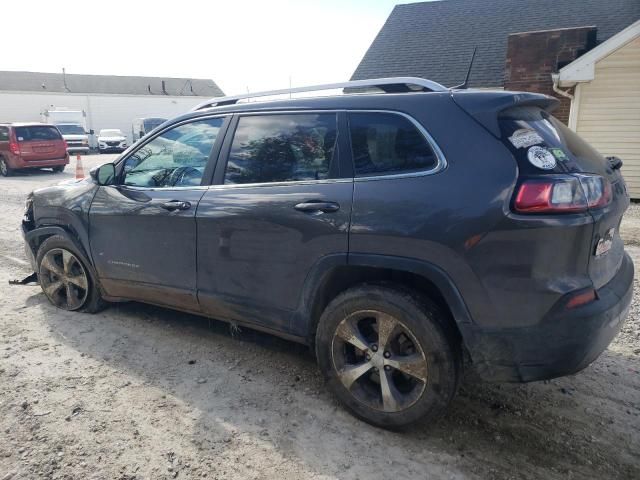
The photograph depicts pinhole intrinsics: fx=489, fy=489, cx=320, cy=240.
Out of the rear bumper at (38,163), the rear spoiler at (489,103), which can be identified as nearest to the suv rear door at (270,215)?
the rear spoiler at (489,103)

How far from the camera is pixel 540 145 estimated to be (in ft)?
7.86

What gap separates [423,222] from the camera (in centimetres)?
246

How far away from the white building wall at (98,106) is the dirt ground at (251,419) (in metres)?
42.2

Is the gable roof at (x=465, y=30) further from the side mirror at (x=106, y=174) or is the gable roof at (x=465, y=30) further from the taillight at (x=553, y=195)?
the taillight at (x=553, y=195)

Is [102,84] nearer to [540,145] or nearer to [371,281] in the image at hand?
[371,281]

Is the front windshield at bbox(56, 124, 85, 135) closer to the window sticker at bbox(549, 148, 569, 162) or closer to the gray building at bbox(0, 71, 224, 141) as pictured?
the gray building at bbox(0, 71, 224, 141)

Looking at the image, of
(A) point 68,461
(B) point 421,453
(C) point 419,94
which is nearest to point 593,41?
(C) point 419,94

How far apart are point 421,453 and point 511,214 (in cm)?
132

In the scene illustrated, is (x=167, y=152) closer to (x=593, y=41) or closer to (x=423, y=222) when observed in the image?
(x=423, y=222)

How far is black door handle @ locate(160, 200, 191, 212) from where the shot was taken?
11.0 ft

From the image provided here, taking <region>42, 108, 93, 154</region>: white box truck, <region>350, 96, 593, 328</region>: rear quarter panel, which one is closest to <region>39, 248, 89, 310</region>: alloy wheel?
<region>350, 96, 593, 328</region>: rear quarter panel

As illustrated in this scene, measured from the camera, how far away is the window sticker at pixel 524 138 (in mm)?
2375

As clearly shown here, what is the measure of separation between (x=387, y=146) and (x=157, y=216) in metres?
1.78

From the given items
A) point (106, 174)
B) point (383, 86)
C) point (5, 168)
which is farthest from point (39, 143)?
point (383, 86)
